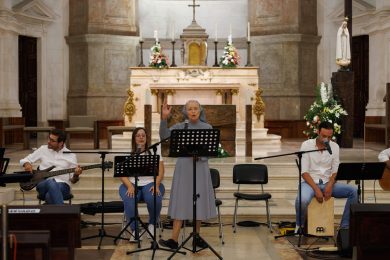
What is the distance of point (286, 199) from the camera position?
401 inches

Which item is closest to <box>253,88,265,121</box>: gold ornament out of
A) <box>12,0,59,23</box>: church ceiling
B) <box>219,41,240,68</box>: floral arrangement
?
<box>219,41,240,68</box>: floral arrangement

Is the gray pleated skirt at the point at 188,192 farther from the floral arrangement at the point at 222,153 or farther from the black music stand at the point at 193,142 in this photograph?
the floral arrangement at the point at 222,153

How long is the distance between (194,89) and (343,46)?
3.27 metres

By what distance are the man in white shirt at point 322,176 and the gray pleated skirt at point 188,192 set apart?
1.18m

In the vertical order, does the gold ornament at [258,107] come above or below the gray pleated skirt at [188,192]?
above

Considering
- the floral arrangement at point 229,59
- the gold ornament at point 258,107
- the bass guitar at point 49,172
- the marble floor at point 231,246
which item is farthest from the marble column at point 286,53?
the bass guitar at point 49,172

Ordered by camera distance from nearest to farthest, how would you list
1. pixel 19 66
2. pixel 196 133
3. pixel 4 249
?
pixel 4 249, pixel 196 133, pixel 19 66

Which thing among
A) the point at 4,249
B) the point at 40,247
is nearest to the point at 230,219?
the point at 40,247

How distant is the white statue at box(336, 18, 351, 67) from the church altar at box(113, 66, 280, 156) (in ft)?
6.10

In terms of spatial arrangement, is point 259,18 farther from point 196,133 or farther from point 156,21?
point 196,133

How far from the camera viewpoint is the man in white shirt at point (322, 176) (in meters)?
7.75

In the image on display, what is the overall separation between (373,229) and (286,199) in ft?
15.8

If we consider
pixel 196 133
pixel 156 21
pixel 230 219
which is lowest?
pixel 230 219

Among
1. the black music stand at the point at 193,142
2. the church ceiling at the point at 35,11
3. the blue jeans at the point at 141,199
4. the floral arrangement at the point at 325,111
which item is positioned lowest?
the blue jeans at the point at 141,199
